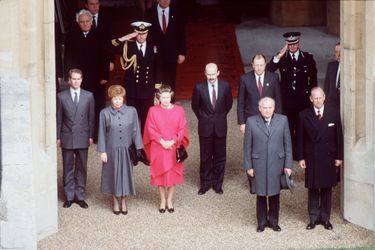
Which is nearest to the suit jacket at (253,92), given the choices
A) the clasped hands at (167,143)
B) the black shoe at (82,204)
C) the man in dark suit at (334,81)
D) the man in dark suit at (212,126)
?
the man in dark suit at (212,126)

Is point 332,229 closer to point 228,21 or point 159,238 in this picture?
point 159,238

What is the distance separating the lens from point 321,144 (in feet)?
60.3

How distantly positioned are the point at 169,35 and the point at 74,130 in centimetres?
412

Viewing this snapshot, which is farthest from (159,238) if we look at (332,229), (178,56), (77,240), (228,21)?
→ (228,21)

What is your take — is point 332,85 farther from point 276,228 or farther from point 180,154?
point 276,228

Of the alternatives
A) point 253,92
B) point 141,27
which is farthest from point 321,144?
point 141,27

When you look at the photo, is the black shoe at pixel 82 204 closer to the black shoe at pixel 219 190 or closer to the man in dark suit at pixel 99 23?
the black shoe at pixel 219 190

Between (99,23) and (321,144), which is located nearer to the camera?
(321,144)

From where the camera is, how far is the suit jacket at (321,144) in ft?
60.3

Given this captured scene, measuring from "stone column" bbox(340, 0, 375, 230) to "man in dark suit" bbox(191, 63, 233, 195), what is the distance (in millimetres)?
2046

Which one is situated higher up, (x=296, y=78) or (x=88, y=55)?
(x=88, y=55)

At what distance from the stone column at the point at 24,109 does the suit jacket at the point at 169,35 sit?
506 cm

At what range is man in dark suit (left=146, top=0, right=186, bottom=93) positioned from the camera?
75.1 feet

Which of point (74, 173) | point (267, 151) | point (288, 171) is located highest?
point (267, 151)
